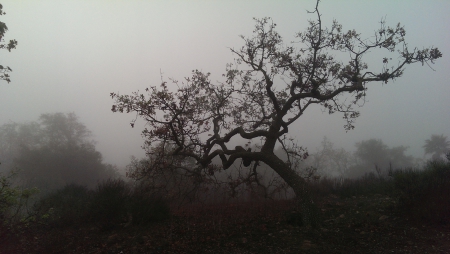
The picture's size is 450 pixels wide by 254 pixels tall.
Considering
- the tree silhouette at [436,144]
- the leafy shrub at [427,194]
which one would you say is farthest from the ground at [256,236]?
the tree silhouette at [436,144]

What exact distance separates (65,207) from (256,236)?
6951 millimetres

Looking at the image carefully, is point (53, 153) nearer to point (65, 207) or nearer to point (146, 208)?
point (65, 207)

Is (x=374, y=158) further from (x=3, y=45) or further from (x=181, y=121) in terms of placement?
(x=3, y=45)

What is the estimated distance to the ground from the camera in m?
4.97

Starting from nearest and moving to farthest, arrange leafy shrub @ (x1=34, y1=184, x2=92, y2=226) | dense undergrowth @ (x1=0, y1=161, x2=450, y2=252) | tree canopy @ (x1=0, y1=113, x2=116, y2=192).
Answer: dense undergrowth @ (x1=0, y1=161, x2=450, y2=252)
leafy shrub @ (x1=34, y1=184, x2=92, y2=226)
tree canopy @ (x1=0, y1=113, x2=116, y2=192)

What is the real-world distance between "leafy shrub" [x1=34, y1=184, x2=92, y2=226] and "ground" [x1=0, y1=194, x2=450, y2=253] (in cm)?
47

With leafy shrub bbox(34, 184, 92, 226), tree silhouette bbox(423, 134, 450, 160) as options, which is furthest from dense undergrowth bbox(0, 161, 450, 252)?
tree silhouette bbox(423, 134, 450, 160)

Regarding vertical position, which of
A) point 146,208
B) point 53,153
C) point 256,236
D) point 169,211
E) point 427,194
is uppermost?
point 53,153

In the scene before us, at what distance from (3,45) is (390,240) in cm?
1037

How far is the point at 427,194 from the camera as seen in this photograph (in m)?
6.69

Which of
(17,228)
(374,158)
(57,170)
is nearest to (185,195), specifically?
(17,228)

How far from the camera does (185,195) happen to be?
25.8 ft

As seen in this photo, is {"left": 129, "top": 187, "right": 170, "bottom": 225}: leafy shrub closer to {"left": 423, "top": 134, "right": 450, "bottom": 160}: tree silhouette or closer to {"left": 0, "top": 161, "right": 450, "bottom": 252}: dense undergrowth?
{"left": 0, "top": 161, "right": 450, "bottom": 252}: dense undergrowth

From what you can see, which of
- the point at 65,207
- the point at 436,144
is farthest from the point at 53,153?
the point at 436,144
